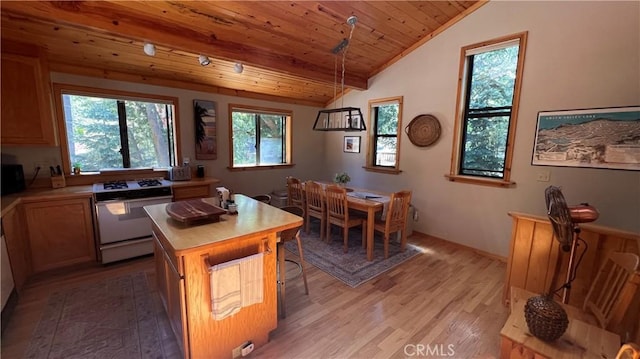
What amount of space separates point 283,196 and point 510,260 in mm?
3494

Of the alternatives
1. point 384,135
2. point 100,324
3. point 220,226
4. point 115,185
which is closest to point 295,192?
point 384,135

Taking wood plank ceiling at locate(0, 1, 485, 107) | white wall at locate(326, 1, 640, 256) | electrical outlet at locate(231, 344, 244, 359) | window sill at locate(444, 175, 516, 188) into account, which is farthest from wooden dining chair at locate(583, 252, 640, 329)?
wood plank ceiling at locate(0, 1, 485, 107)

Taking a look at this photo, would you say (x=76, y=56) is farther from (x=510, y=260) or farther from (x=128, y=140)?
(x=510, y=260)

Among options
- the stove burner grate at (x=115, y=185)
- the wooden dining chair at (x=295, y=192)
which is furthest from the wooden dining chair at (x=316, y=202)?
the stove burner grate at (x=115, y=185)

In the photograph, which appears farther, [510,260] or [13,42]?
[13,42]

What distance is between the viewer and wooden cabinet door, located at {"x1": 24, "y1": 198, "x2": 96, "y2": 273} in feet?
8.41

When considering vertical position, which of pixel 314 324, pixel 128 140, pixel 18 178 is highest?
pixel 128 140

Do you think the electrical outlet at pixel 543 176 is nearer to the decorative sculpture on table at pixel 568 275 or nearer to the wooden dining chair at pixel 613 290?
the wooden dining chair at pixel 613 290

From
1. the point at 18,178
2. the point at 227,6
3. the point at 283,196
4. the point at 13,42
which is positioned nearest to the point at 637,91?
the point at 227,6

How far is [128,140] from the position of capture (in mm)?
3523

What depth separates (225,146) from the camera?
14.4 feet

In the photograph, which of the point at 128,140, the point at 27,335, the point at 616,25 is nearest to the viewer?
the point at 27,335

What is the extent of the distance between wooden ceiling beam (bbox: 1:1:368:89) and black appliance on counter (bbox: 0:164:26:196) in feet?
4.87

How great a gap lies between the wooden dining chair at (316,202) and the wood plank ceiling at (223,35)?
5.34ft
